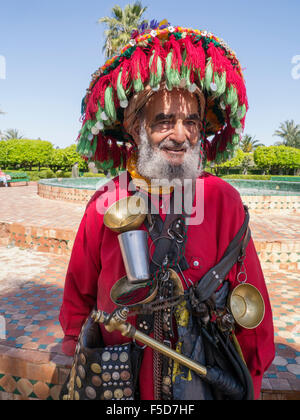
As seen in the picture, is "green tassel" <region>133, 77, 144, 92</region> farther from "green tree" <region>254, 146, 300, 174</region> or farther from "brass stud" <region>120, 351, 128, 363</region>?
"green tree" <region>254, 146, 300, 174</region>

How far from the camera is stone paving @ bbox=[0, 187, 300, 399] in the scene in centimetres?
224

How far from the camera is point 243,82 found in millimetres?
1575

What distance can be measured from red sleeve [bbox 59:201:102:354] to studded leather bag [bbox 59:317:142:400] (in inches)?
10.9

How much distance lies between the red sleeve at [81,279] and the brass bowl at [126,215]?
0.55ft

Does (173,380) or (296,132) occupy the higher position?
(296,132)

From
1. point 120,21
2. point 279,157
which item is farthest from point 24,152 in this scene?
point 279,157

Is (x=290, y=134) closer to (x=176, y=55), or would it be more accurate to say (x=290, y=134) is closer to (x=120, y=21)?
(x=120, y=21)

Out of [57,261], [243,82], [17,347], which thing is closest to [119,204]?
[243,82]

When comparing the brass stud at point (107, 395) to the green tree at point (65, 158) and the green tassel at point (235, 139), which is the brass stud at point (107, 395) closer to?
the green tassel at point (235, 139)

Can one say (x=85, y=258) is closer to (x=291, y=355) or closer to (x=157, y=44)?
(x=157, y=44)

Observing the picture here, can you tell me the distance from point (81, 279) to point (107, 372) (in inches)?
20.2

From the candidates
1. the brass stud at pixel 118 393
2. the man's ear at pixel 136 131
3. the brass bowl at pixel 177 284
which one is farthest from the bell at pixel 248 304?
the man's ear at pixel 136 131

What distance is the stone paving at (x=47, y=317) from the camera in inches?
88.0

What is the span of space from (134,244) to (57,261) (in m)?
4.26
